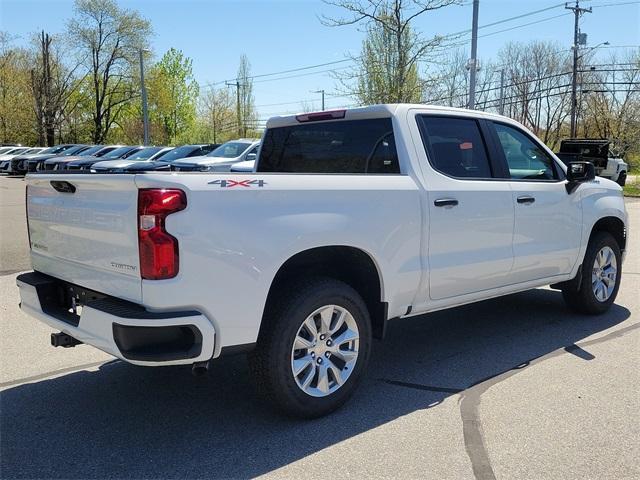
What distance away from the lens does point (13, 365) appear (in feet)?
14.9

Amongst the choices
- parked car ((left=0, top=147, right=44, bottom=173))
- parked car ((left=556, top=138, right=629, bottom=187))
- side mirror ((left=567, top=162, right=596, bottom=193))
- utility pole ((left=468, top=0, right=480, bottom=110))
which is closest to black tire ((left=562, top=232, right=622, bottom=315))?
side mirror ((left=567, top=162, right=596, bottom=193))

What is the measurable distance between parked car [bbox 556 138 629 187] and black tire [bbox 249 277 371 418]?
21.1m

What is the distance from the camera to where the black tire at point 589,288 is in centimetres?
577

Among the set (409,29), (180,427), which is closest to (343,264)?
(180,427)

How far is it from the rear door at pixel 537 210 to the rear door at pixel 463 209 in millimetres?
165

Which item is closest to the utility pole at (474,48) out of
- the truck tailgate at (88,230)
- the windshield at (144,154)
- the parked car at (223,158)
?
the parked car at (223,158)

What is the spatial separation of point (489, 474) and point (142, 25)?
160ft

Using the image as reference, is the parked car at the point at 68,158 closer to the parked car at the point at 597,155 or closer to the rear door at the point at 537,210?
the parked car at the point at 597,155

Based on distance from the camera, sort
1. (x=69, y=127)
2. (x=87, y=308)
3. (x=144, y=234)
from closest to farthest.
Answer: (x=144, y=234)
(x=87, y=308)
(x=69, y=127)

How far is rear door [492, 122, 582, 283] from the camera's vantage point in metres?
4.89

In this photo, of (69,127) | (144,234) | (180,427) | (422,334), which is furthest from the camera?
(69,127)

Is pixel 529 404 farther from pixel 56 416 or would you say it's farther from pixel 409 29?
pixel 409 29

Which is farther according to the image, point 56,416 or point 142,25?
point 142,25

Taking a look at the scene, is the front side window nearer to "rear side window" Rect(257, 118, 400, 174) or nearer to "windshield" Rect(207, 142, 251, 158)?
"rear side window" Rect(257, 118, 400, 174)
